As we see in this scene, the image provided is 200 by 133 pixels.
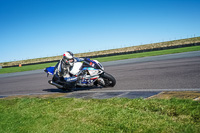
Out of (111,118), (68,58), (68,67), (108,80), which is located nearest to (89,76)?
(108,80)

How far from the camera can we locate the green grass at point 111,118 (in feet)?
11.1

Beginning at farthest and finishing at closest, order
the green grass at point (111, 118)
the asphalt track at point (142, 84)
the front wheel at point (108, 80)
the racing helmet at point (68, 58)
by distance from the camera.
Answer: the front wheel at point (108, 80), the racing helmet at point (68, 58), the asphalt track at point (142, 84), the green grass at point (111, 118)

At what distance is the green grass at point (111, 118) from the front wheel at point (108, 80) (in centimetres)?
258

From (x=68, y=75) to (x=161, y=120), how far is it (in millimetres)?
5173

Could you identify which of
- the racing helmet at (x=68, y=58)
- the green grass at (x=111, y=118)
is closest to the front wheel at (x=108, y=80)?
the racing helmet at (x=68, y=58)

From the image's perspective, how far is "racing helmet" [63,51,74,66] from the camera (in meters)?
7.69

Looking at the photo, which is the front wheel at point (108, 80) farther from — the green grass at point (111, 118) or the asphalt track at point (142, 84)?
the green grass at point (111, 118)

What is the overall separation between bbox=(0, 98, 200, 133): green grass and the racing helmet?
261cm

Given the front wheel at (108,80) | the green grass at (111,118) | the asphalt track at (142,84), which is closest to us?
the green grass at (111,118)

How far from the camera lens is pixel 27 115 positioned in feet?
16.5

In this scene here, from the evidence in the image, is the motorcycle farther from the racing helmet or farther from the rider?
the racing helmet

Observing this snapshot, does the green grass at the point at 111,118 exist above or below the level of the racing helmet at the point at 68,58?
below

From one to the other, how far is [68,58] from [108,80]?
6.15 ft

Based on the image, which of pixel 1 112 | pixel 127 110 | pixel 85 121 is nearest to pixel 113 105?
pixel 127 110
